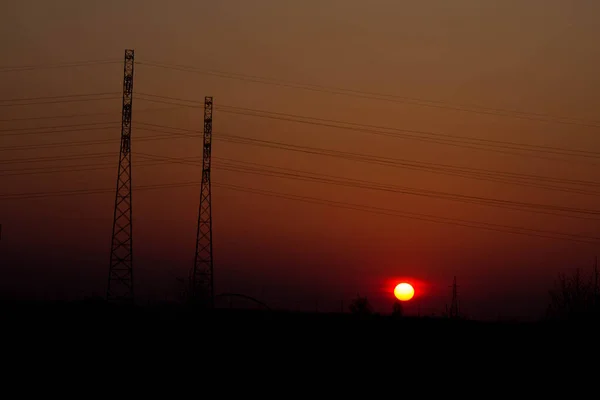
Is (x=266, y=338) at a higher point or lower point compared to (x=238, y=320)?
lower

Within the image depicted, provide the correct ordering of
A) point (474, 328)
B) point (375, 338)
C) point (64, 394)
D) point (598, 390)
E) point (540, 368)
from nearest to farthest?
1. point (64, 394)
2. point (598, 390)
3. point (540, 368)
4. point (375, 338)
5. point (474, 328)

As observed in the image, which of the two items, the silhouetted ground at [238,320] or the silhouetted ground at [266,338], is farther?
the silhouetted ground at [238,320]

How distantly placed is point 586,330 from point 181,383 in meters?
20.6

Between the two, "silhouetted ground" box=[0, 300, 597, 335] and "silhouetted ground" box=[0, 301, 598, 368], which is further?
"silhouetted ground" box=[0, 300, 597, 335]

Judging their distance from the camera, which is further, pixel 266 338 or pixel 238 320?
pixel 238 320

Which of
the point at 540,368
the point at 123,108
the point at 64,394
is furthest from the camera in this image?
the point at 123,108

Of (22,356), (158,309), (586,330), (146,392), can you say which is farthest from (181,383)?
(586,330)

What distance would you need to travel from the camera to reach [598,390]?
1275 inches

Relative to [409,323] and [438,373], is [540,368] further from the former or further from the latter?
[409,323]

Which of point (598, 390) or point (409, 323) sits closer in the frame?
point (598, 390)

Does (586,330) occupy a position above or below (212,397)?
above

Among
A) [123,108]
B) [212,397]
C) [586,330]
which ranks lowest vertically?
[212,397]

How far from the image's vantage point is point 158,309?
4391 centimetres

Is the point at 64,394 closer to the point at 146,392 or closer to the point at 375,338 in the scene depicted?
the point at 146,392
